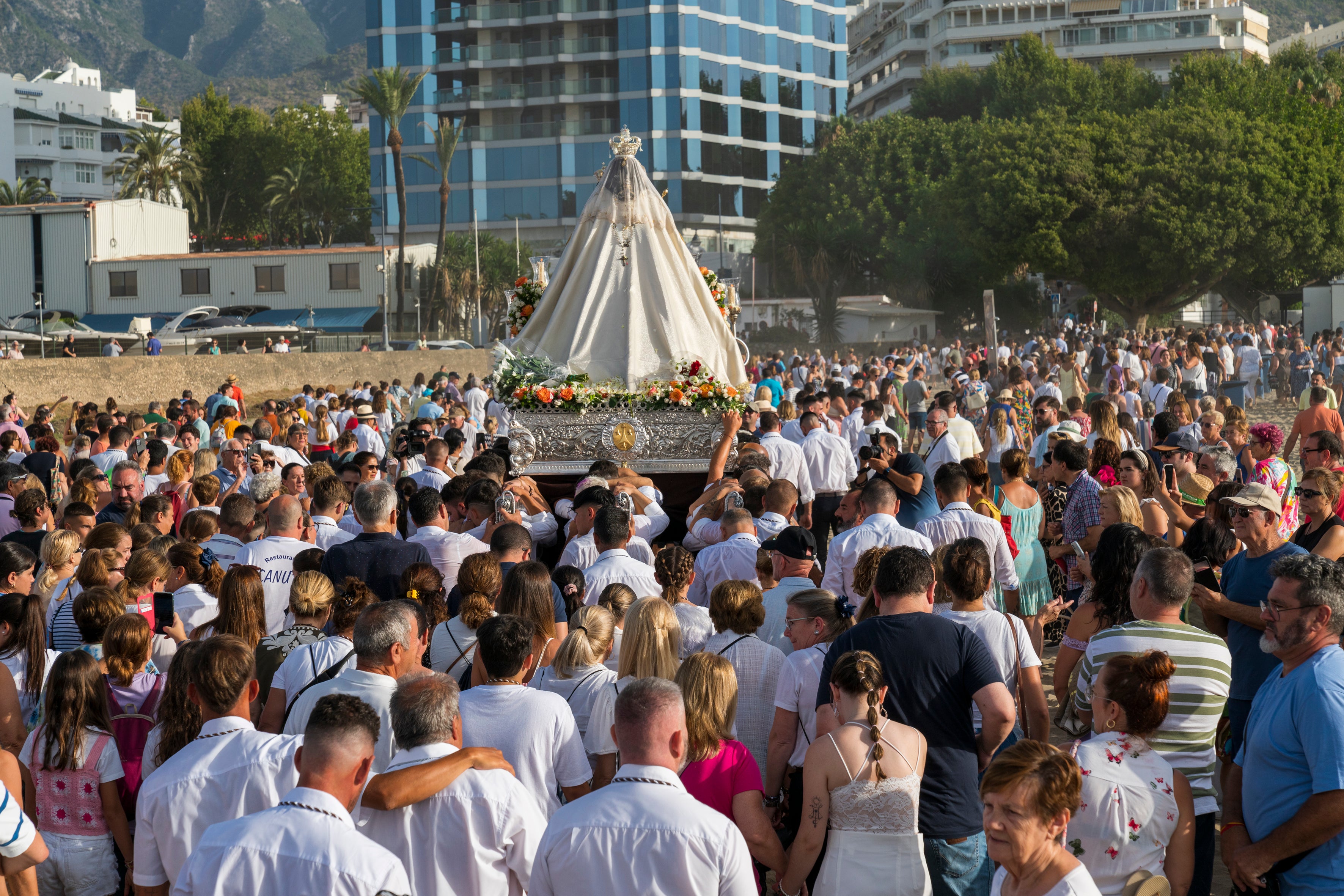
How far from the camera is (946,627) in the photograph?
452 centimetres

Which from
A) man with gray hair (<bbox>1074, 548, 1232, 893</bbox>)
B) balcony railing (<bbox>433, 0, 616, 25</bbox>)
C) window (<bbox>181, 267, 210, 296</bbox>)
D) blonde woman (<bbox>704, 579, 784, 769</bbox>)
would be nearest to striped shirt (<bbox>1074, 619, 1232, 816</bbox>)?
man with gray hair (<bbox>1074, 548, 1232, 893</bbox>)

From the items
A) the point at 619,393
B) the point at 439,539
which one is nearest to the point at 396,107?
the point at 619,393

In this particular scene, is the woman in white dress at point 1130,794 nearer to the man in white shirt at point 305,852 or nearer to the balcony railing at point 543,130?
the man in white shirt at point 305,852

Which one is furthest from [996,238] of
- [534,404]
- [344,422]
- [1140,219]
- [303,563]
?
[303,563]

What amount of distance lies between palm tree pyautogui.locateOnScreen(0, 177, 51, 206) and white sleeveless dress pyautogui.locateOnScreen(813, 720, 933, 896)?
222 feet

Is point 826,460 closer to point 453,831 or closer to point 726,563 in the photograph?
point 726,563

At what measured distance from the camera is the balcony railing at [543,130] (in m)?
72.2

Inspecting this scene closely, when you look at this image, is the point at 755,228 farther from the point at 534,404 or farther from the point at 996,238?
the point at 534,404

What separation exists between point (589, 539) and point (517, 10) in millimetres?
70353

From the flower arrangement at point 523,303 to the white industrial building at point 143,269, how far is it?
35290mm

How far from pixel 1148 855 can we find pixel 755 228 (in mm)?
69098

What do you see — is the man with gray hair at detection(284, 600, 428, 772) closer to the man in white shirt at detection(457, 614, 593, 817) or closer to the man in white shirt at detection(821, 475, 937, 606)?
the man in white shirt at detection(457, 614, 593, 817)

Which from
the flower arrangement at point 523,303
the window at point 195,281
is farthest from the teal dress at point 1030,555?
the window at point 195,281

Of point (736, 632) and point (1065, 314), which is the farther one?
point (1065, 314)
